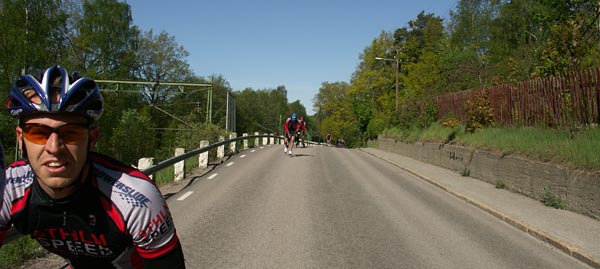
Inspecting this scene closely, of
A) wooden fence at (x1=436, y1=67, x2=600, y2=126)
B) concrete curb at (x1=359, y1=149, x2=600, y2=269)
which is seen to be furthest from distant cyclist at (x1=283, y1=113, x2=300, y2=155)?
concrete curb at (x1=359, y1=149, x2=600, y2=269)

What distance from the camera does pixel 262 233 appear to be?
6871mm

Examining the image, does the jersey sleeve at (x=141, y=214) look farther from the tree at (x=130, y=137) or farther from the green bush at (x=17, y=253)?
the tree at (x=130, y=137)

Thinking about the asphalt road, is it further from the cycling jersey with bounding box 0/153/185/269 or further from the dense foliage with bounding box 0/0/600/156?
the dense foliage with bounding box 0/0/600/156

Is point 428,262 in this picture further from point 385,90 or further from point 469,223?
point 385,90

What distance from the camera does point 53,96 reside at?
6.97 ft

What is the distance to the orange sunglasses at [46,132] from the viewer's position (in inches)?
81.6

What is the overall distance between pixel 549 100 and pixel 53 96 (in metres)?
13.3

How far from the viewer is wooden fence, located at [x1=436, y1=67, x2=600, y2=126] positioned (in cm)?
1095

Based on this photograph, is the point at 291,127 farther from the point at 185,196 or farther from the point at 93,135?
the point at 93,135

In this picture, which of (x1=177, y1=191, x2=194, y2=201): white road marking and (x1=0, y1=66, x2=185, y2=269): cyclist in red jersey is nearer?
(x1=0, y1=66, x2=185, y2=269): cyclist in red jersey

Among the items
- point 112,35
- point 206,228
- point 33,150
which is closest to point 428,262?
point 206,228

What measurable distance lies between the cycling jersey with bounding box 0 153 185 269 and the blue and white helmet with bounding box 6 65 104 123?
31cm

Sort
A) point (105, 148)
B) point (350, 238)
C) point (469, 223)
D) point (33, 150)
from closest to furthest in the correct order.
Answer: point (33, 150), point (350, 238), point (469, 223), point (105, 148)

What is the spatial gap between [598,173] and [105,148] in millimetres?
45674
